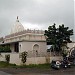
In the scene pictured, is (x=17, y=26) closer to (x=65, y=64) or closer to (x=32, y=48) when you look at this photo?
(x=32, y=48)

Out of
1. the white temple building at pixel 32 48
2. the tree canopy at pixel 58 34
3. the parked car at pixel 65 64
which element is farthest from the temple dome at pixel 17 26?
the parked car at pixel 65 64

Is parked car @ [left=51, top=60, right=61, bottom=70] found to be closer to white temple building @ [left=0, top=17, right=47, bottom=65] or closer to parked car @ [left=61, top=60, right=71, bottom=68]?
parked car @ [left=61, top=60, right=71, bottom=68]

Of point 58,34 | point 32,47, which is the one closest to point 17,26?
point 32,47

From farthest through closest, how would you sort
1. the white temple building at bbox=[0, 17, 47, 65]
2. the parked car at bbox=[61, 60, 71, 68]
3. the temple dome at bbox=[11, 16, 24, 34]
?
1. the temple dome at bbox=[11, 16, 24, 34]
2. the white temple building at bbox=[0, 17, 47, 65]
3. the parked car at bbox=[61, 60, 71, 68]

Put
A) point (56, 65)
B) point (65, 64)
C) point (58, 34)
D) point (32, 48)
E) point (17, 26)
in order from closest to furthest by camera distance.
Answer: point (56, 65), point (65, 64), point (58, 34), point (32, 48), point (17, 26)

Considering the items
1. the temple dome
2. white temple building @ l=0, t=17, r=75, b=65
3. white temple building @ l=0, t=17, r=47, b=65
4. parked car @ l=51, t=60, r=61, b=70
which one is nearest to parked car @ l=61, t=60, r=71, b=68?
parked car @ l=51, t=60, r=61, b=70

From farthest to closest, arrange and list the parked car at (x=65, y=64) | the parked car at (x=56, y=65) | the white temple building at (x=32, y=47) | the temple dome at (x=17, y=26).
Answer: the temple dome at (x=17, y=26) → the white temple building at (x=32, y=47) → the parked car at (x=65, y=64) → the parked car at (x=56, y=65)

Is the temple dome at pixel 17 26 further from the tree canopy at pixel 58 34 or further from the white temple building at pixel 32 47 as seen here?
the tree canopy at pixel 58 34

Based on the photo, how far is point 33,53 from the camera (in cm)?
3334

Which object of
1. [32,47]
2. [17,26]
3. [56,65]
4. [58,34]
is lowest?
[56,65]

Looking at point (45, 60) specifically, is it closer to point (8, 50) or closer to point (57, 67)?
point (57, 67)

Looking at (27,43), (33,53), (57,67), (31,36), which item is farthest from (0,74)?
(31,36)

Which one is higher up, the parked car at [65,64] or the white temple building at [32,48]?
the white temple building at [32,48]

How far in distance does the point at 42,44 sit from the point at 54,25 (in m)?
5.17
